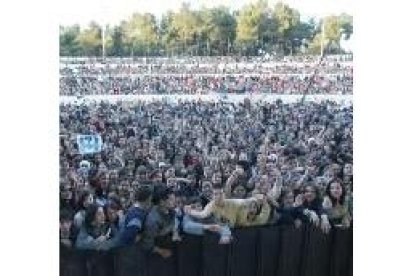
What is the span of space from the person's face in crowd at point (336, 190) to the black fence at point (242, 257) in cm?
21

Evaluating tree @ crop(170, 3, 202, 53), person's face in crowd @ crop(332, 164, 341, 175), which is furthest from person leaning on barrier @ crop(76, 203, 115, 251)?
person's face in crowd @ crop(332, 164, 341, 175)

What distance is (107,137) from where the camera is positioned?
502 cm

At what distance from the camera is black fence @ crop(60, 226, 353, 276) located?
16.5 ft

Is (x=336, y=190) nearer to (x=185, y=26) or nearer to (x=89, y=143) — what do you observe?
(x=185, y=26)

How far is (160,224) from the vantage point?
5.04 metres

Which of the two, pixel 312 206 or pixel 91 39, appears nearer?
pixel 91 39

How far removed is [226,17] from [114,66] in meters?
0.71

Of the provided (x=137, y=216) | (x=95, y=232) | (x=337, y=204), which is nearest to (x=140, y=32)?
(x=137, y=216)

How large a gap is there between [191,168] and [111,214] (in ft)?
1.78
